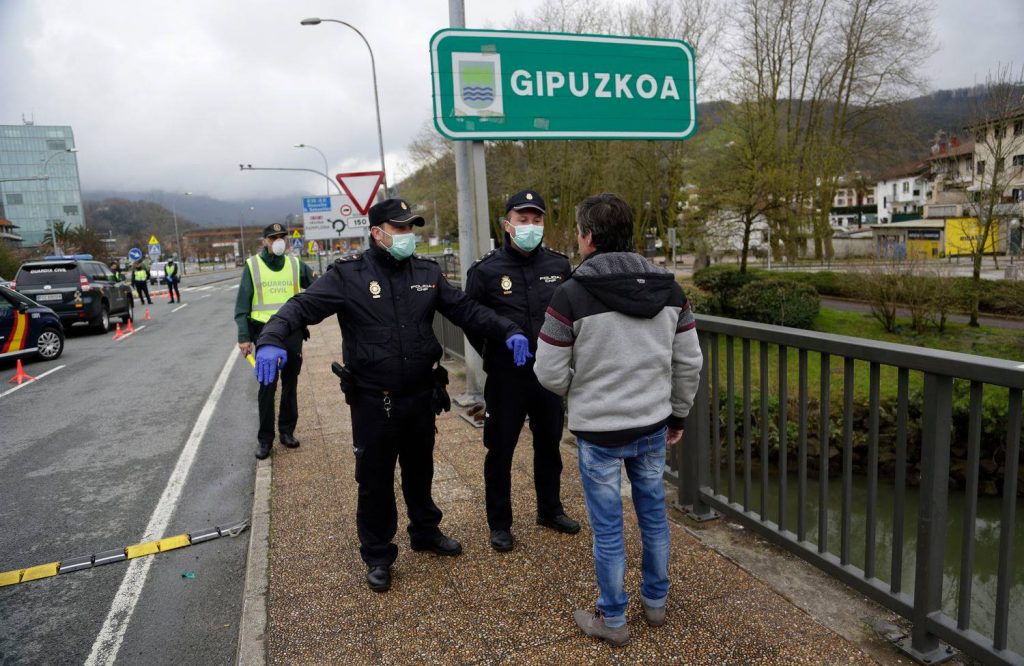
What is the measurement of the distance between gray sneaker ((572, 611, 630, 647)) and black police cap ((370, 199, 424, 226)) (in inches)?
79.3

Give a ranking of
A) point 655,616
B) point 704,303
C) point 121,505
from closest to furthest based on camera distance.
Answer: point 655,616, point 121,505, point 704,303

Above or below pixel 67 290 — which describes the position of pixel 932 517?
below

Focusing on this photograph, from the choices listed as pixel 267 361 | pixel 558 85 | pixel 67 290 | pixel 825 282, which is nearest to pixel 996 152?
pixel 825 282

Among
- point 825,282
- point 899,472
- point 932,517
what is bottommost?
point 825,282

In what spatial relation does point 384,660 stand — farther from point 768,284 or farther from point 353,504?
point 768,284

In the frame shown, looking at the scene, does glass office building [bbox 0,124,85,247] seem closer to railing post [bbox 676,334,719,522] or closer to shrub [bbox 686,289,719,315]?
shrub [bbox 686,289,719,315]

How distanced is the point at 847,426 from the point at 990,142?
2106cm

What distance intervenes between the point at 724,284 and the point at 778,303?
13.7 ft

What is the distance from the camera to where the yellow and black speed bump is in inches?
164

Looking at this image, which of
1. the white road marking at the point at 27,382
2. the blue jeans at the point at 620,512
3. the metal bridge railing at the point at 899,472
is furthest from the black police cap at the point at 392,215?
the white road marking at the point at 27,382

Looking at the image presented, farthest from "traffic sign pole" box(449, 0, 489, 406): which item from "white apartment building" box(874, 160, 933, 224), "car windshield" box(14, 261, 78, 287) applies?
"white apartment building" box(874, 160, 933, 224)

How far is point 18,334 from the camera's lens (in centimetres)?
1200

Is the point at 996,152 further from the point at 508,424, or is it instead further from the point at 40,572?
the point at 40,572

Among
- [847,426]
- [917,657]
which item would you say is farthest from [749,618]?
[847,426]
